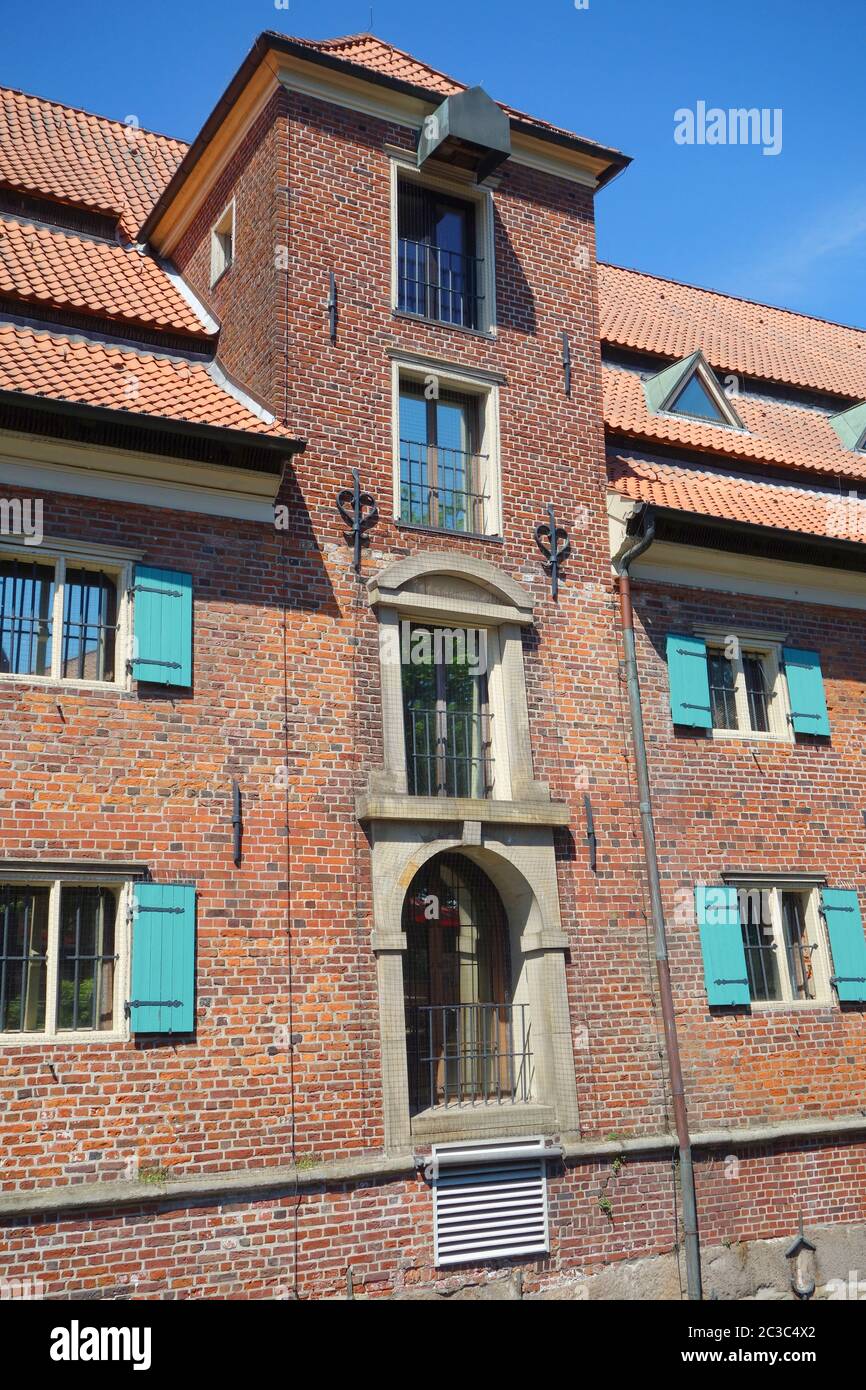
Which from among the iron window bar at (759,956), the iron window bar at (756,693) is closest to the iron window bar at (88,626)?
the iron window bar at (759,956)

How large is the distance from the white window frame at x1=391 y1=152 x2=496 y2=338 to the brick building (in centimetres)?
5

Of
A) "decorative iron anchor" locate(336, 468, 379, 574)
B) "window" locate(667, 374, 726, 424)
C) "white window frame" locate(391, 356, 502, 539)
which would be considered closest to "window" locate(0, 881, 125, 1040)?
"decorative iron anchor" locate(336, 468, 379, 574)

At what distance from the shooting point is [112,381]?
11734 millimetres

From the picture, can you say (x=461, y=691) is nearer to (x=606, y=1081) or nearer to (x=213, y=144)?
(x=606, y=1081)

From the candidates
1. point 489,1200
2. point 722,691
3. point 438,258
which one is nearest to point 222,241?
point 438,258

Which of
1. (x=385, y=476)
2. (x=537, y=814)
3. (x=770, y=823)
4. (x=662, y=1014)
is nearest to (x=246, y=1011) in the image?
(x=537, y=814)

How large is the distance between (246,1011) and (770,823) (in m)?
6.50

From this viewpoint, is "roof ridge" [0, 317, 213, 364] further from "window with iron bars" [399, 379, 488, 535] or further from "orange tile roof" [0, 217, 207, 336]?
"window with iron bars" [399, 379, 488, 535]

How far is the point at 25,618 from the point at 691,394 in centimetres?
1016

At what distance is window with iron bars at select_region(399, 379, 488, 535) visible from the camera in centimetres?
1321

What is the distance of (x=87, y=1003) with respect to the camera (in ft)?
33.1

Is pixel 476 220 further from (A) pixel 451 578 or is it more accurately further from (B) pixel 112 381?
(B) pixel 112 381

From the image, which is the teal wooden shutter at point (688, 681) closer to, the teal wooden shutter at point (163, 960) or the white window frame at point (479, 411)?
the white window frame at point (479, 411)

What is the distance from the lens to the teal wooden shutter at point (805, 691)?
14.6 metres
